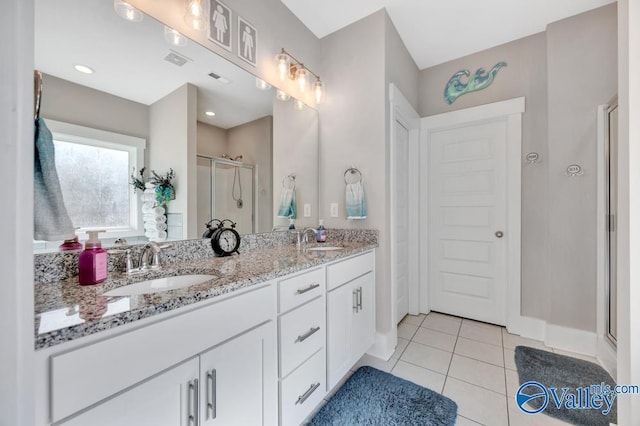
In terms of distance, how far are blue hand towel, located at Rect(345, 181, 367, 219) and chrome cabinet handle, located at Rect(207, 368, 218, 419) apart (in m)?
1.42

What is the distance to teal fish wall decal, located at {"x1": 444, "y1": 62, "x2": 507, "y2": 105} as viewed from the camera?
247 cm

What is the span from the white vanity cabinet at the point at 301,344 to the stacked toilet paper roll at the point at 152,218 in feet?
2.16

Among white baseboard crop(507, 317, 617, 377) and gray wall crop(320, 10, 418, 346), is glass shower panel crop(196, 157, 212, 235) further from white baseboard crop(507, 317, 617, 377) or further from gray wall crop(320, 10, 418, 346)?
white baseboard crop(507, 317, 617, 377)

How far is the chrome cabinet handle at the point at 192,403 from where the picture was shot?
0.78 metres

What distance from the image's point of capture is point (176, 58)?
4.35ft

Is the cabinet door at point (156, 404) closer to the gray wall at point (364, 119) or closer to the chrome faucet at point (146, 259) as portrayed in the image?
the chrome faucet at point (146, 259)

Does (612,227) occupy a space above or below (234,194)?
below

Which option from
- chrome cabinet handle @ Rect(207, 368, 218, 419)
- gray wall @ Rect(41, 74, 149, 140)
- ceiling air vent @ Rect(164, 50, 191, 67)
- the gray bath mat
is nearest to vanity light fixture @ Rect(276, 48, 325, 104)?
ceiling air vent @ Rect(164, 50, 191, 67)

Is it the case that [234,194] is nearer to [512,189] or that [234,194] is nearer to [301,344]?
[301,344]

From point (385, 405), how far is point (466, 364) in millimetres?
813

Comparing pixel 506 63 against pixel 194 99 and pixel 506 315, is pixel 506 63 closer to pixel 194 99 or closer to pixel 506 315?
pixel 506 315

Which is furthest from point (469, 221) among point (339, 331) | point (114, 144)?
point (114, 144)

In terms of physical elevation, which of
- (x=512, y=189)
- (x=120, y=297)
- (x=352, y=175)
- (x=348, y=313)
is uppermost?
(x=352, y=175)

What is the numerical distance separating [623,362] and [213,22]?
8.57ft
